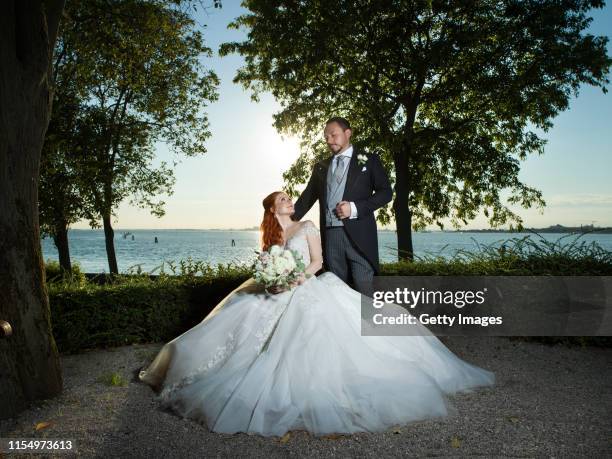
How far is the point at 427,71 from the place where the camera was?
13188 mm

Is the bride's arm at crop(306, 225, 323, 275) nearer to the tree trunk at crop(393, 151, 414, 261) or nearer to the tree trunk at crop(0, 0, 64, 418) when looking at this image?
the tree trunk at crop(0, 0, 64, 418)

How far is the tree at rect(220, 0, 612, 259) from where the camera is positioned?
42.0ft

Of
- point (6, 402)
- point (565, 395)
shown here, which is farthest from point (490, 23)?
point (6, 402)

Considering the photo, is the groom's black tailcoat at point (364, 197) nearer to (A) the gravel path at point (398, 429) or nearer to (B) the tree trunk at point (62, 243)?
(A) the gravel path at point (398, 429)

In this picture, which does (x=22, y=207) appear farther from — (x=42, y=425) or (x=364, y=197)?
(x=364, y=197)

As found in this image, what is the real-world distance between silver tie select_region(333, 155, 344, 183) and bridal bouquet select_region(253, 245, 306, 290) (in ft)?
3.05

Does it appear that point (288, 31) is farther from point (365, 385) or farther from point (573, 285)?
point (365, 385)

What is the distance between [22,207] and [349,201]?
307 centimetres

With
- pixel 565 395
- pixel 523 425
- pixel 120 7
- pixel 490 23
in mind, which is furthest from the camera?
pixel 490 23

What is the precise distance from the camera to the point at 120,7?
29.7 ft

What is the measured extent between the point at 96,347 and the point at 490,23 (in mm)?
12423

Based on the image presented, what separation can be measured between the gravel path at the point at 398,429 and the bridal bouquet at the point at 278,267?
139cm

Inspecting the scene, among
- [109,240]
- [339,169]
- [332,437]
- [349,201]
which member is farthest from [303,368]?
[109,240]

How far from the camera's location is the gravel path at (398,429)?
342cm
